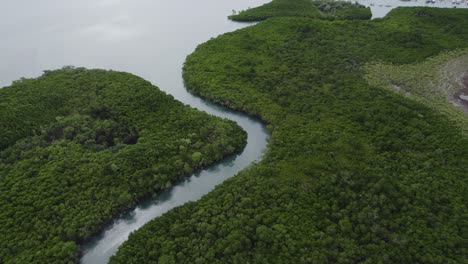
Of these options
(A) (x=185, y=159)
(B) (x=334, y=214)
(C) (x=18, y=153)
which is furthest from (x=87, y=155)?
(B) (x=334, y=214)

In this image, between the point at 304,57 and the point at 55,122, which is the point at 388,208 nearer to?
the point at 304,57

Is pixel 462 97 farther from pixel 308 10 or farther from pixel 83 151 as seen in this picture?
pixel 83 151

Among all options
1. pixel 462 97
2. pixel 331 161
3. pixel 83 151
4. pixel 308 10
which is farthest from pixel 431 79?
pixel 83 151

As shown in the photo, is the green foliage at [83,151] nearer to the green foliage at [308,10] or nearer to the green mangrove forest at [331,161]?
the green mangrove forest at [331,161]

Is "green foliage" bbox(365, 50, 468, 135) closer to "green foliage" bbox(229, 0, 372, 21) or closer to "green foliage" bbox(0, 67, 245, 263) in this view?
"green foliage" bbox(229, 0, 372, 21)

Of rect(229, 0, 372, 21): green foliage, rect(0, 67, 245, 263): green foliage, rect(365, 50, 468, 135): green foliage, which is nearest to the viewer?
rect(0, 67, 245, 263): green foliage

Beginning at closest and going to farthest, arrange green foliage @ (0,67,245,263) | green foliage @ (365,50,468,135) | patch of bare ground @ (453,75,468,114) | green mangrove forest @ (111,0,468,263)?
green mangrove forest @ (111,0,468,263), green foliage @ (0,67,245,263), green foliage @ (365,50,468,135), patch of bare ground @ (453,75,468,114)

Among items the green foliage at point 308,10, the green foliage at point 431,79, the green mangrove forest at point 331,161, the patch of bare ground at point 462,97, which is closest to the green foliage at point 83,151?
the green mangrove forest at point 331,161

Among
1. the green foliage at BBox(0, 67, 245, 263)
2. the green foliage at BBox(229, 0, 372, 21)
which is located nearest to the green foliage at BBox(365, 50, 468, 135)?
the green foliage at BBox(229, 0, 372, 21)
